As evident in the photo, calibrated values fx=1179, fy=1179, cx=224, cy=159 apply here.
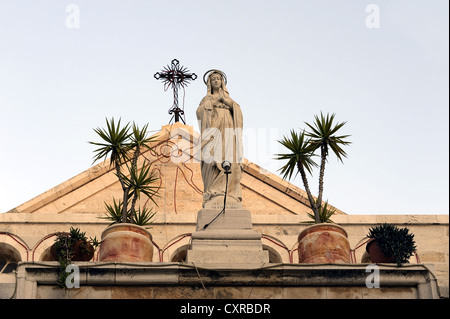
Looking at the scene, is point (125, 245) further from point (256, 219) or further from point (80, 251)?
point (256, 219)

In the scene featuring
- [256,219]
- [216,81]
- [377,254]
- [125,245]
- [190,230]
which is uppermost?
[216,81]

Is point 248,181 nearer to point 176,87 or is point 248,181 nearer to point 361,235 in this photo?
point 361,235

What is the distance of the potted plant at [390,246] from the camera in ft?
64.0

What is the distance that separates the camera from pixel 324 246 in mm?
19703

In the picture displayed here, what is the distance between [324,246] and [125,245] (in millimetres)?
3316

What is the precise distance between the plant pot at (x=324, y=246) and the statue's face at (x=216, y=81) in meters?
3.44

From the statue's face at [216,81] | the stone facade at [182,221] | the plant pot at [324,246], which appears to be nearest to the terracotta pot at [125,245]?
the stone facade at [182,221]

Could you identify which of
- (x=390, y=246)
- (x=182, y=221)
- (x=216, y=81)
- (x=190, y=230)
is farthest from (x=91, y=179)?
(x=390, y=246)

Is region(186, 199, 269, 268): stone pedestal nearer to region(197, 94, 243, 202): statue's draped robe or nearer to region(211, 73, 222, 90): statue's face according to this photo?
region(197, 94, 243, 202): statue's draped robe

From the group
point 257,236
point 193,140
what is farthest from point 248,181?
point 257,236

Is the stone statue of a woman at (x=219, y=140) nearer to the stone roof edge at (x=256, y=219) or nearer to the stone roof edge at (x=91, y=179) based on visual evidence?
the stone roof edge at (x=256, y=219)

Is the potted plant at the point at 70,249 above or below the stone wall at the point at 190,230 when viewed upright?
below

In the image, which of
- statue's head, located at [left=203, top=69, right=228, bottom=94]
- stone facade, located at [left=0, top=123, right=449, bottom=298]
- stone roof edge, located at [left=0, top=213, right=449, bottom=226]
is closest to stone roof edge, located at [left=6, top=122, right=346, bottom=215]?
stone facade, located at [left=0, top=123, right=449, bottom=298]
